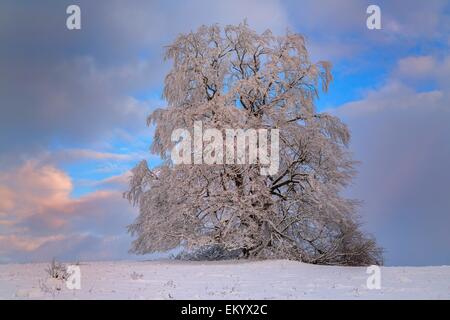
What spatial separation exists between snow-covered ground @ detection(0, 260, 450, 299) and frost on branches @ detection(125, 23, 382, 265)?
3.51 m

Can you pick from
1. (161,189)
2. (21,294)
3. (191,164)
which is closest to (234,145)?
(191,164)

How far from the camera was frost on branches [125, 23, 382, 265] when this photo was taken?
19.7m

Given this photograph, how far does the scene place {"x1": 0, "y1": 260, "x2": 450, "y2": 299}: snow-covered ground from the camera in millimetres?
10719

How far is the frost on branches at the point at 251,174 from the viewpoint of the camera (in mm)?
19734

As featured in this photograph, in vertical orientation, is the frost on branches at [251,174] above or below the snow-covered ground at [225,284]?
above

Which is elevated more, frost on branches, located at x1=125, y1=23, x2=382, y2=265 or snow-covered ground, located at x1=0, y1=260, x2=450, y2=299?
frost on branches, located at x1=125, y1=23, x2=382, y2=265

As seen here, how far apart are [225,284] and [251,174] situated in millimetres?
7481

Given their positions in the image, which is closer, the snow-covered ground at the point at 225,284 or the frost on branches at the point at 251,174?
the snow-covered ground at the point at 225,284

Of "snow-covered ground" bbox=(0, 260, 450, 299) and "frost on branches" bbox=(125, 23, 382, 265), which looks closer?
"snow-covered ground" bbox=(0, 260, 450, 299)

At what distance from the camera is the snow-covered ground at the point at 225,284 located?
35.2ft

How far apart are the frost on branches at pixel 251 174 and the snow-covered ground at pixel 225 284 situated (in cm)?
351

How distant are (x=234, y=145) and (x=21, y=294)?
33.9 feet
